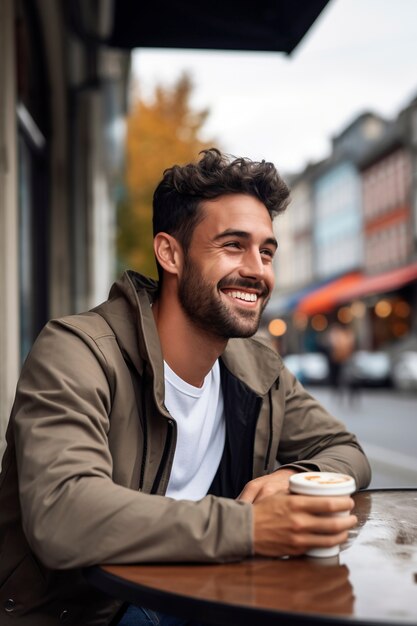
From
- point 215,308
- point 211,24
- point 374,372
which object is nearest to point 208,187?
point 215,308

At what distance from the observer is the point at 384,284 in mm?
33938

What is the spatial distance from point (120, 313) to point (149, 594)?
0.87 metres

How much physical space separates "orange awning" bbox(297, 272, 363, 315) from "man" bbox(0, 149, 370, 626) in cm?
3623

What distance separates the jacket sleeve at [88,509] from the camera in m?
1.62

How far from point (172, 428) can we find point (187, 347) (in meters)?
0.33

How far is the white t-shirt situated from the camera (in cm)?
231

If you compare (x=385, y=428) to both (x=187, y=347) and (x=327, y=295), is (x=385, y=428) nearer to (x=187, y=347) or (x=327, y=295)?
(x=187, y=347)

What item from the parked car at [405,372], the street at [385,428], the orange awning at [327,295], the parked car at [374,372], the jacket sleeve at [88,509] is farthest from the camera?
the orange awning at [327,295]

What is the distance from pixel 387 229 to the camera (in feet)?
130

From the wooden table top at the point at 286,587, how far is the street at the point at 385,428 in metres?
5.42

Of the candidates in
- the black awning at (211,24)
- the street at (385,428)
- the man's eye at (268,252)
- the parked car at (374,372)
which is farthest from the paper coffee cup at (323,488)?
the parked car at (374,372)

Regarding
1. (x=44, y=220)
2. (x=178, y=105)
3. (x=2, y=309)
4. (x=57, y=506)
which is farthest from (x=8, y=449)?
(x=178, y=105)

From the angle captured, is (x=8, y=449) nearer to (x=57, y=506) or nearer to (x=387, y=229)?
(x=57, y=506)

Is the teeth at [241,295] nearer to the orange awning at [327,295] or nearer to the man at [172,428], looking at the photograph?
the man at [172,428]
